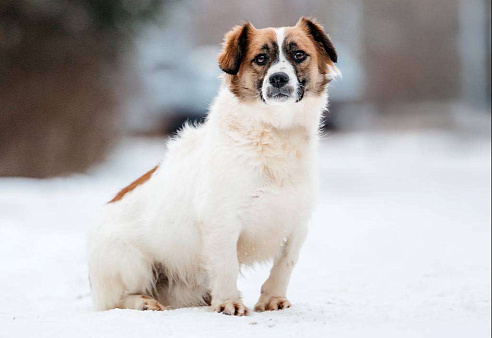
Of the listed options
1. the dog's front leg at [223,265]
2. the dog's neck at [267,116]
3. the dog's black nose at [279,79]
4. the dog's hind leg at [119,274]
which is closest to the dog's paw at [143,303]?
the dog's hind leg at [119,274]

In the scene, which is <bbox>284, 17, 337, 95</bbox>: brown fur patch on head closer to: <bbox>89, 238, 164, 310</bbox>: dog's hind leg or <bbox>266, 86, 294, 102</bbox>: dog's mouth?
<bbox>266, 86, 294, 102</bbox>: dog's mouth

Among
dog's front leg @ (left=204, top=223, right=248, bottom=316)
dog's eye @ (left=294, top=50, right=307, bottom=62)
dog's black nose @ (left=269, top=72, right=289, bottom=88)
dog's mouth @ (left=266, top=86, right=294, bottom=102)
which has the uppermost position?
dog's eye @ (left=294, top=50, right=307, bottom=62)

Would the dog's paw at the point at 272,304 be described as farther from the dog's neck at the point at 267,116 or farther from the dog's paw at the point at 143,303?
the dog's neck at the point at 267,116

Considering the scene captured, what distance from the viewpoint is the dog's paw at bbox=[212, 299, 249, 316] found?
10.1 ft

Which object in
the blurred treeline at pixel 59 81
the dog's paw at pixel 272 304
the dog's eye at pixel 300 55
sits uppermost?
the blurred treeline at pixel 59 81

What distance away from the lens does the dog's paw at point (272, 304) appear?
327 cm

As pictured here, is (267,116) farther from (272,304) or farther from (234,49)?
(272,304)

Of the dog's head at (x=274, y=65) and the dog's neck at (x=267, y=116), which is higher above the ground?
the dog's head at (x=274, y=65)

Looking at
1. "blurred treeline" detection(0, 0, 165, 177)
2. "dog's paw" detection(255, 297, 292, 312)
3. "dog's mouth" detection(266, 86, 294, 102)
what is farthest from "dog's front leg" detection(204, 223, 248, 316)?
"blurred treeline" detection(0, 0, 165, 177)

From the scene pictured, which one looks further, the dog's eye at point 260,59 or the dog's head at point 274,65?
the dog's eye at point 260,59

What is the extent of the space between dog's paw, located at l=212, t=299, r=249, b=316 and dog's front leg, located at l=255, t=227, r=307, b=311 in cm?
22

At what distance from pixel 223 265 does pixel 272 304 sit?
12.8 inches

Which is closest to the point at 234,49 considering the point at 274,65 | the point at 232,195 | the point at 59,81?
the point at 274,65

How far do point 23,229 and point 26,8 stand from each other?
367 cm
